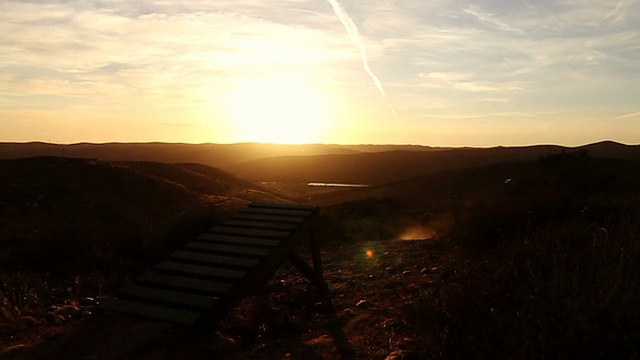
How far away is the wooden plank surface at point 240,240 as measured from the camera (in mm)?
5359

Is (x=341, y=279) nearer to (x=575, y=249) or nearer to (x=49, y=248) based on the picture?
(x=575, y=249)

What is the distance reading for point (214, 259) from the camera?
5129mm

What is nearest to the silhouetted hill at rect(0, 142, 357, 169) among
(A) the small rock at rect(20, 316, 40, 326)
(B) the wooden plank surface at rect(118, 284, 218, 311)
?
(A) the small rock at rect(20, 316, 40, 326)

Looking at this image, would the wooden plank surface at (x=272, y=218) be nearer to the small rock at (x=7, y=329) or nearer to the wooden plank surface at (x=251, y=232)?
the wooden plank surface at (x=251, y=232)

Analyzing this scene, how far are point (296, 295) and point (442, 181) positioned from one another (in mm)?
26777

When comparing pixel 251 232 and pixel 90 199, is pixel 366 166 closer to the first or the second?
pixel 90 199

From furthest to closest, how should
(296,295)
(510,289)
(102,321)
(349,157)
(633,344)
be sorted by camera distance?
1. (349,157)
2. (296,295)
3. (102,321)
4. (510,289)
5. (633,344)

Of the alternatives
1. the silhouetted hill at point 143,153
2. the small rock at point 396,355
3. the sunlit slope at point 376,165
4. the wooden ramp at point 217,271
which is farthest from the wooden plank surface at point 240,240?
the silhouetted hill at point 143,153

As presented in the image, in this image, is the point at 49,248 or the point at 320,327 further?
the point at 49,248

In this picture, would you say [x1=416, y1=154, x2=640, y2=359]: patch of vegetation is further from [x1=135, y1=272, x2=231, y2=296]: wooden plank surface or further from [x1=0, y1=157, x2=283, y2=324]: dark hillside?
[x1=0, y1=157, x2=283, y2=324]: dark hillside

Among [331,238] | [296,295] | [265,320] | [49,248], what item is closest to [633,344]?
[265,320]

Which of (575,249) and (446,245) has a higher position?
(575,249)

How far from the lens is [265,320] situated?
529cm

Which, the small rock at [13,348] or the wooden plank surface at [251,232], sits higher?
the wooden plank surface at [251,232]
